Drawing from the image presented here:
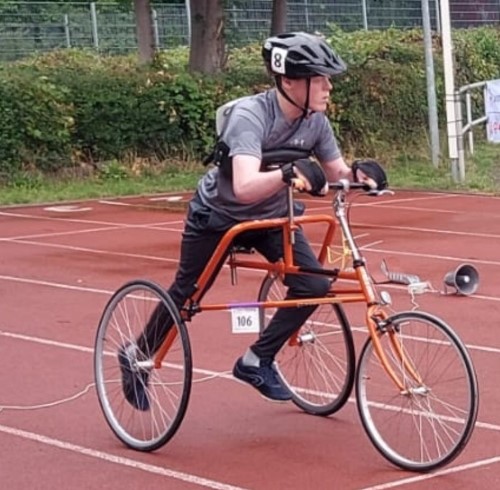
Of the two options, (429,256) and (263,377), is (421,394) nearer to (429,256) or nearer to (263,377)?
(263,377)

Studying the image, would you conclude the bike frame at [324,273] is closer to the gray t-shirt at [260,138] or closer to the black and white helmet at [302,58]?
the gray t-shirt at [260,138]

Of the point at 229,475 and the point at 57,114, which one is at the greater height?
the point at 57,114

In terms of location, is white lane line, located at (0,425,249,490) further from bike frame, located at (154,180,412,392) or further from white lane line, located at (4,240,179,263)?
white lane line, located at (4,240,179,263)

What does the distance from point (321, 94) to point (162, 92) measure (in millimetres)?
17522

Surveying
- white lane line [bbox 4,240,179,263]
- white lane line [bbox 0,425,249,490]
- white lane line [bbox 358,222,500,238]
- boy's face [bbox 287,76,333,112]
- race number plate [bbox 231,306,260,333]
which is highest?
boy's face [bbox 287,76,333,112]

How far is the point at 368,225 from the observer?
55.3 feet

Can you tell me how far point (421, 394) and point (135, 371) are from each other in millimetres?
1502

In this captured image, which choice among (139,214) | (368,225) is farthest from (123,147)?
(368,225)

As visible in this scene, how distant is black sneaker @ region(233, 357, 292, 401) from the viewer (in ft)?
23.0

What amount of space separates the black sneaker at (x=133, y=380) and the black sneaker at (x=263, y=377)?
486mm

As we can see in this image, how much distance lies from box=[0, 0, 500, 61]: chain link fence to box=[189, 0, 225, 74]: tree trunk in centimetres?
474

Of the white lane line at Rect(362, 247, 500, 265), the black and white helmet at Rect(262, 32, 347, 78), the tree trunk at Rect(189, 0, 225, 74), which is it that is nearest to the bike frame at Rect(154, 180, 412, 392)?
the black and white helmet at Rect(262, 32, 347, 78)

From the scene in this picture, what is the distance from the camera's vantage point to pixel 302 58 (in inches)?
248

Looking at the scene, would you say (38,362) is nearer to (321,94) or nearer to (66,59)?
(321,94)
